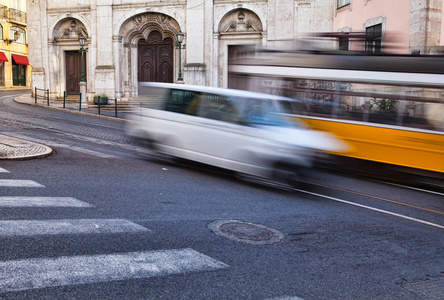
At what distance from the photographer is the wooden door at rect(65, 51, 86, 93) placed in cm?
3416

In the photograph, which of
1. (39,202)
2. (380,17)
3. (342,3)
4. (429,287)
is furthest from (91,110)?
(429,287)

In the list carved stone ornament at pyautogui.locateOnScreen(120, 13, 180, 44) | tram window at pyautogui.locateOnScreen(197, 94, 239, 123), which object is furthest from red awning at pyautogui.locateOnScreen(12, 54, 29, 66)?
tram window at pyautogui.locateOnScreen(197, 94, 239, 123)

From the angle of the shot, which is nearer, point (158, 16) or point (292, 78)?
point (292, 78)

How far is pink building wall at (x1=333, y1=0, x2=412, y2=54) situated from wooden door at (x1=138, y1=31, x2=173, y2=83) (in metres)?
11.6

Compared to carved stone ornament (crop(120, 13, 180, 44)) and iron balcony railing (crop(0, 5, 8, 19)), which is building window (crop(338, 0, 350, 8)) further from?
iron balcony railing (crop(0, 5, 8, 19))

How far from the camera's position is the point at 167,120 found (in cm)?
1078

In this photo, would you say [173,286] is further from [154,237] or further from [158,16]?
[158,16]

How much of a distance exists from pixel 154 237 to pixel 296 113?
6.37m

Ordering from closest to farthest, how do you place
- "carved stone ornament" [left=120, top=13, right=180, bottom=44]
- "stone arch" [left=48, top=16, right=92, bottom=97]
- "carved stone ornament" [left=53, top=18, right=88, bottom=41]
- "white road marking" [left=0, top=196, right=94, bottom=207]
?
"white road marking" [left=0, top=196, right=94, bottom=207], "carved stone ornament" [left=120, top=13, right=180, bottom=44], "carved stone ornament" [left=53, top=18, right=88, bottom=41], "stone arch" [left=48, top=16, right=92, bottom=97]

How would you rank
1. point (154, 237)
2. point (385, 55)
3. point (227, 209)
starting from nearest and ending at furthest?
point (154, 237) < point (227, 209) < point (385, 55)

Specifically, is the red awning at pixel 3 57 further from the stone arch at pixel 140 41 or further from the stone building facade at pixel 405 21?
the stone building facade at pixel 405 21

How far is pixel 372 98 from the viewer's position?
10320 mm

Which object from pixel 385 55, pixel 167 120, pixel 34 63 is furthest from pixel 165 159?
pixel 34 63

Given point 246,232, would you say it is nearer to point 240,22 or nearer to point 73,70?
point 240,22
